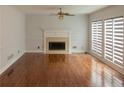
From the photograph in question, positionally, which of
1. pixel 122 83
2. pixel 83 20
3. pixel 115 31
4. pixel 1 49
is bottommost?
pixel 122 83

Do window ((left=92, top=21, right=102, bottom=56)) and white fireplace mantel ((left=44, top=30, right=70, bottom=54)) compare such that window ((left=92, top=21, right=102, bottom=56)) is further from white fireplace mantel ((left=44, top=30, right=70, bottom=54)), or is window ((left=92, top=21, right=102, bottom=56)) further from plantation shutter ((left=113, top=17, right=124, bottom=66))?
plantation shutter ((left=113, top=17, right=124, bottom=66))

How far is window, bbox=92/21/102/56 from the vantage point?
28.3 feet

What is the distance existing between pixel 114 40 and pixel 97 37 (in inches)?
96.8

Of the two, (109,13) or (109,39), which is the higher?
(109,13)

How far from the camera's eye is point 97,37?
30.0 ft

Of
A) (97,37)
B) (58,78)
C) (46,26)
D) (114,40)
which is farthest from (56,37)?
(58,78)

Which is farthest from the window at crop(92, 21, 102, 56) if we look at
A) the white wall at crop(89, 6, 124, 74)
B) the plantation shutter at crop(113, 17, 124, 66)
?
the plantation shutter at crop(113, 17, 124, 66)

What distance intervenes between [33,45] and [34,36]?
498 millimetres

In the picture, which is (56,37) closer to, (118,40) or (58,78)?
(118,40)

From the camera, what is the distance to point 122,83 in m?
4.79

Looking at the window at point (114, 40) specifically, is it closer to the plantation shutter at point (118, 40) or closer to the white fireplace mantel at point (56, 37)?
the plantation shutter at point (118, 40)

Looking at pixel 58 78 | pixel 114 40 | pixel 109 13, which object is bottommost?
pixel 58 78
